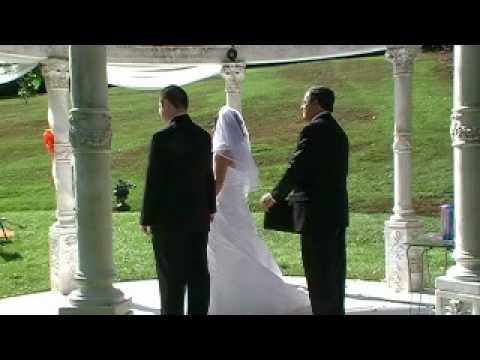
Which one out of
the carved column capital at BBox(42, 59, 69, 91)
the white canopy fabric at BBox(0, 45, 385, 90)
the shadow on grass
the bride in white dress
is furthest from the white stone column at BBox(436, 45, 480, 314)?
the shadow on grass

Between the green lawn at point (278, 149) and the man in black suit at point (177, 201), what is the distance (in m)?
7.08

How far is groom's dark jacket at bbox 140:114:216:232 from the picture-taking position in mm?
5027

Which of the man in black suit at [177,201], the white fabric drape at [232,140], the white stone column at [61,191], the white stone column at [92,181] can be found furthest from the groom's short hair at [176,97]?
the white stone column at [61,191]

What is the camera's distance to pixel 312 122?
549cm

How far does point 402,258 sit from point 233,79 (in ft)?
11.2

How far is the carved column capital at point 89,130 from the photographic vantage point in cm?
485

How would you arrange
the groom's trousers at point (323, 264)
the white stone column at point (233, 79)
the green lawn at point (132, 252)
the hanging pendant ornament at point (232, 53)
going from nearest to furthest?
the groom's trousers at point (323, 264) → the hanging pendant ornament at point (232, 53) → the white stone column at point (233, 79) → the green lawn at point (132, 252)

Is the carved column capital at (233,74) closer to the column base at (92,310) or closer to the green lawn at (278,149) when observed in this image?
the green lawn at (278,149)

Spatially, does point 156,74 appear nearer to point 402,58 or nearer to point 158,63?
point 158,63
